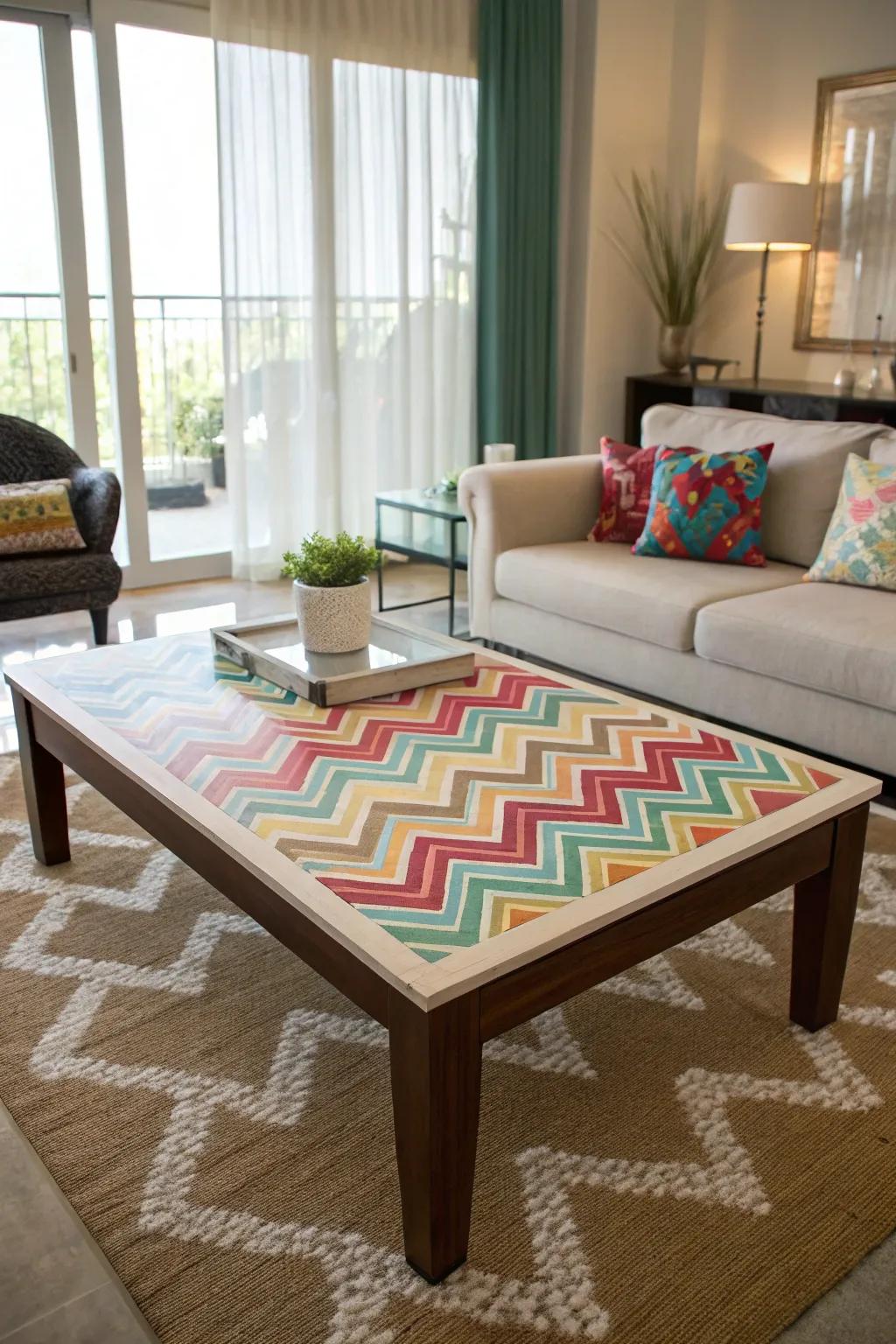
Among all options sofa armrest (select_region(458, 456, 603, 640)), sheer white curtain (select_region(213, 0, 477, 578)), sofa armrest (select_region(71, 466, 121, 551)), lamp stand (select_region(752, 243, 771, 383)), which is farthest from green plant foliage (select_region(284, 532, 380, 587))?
lamp stand (select_region(752, 243, 771, 383))

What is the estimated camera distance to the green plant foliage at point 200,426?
16.0ft

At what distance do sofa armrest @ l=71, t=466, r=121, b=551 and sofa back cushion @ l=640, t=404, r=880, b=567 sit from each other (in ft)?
6.22

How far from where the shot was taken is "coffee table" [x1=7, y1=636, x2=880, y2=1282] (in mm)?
1374

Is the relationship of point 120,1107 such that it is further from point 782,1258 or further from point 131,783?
point 782,1258

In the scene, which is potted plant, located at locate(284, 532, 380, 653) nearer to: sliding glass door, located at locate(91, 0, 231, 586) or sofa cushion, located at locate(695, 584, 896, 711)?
sofa cushion, located at locate(695, 584, 896, 711)

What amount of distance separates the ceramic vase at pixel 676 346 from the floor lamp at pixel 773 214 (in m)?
0.58

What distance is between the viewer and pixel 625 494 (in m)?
3.60

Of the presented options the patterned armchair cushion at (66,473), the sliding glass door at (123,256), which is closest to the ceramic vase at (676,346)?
the sliding glass door at (123,256)

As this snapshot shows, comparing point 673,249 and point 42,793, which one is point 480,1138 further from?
point 673,249

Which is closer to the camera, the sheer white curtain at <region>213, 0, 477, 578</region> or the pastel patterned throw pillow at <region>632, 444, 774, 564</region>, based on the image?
the pastel patterned throw pillow at <region>632, 444, 774, 564</region>

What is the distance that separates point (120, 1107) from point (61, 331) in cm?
351

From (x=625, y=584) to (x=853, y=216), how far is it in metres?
2.65

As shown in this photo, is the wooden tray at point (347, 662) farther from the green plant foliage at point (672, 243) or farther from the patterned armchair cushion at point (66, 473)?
the green plant foliage at point (672, 243)

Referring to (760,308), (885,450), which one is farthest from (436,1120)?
→ (760,308)
